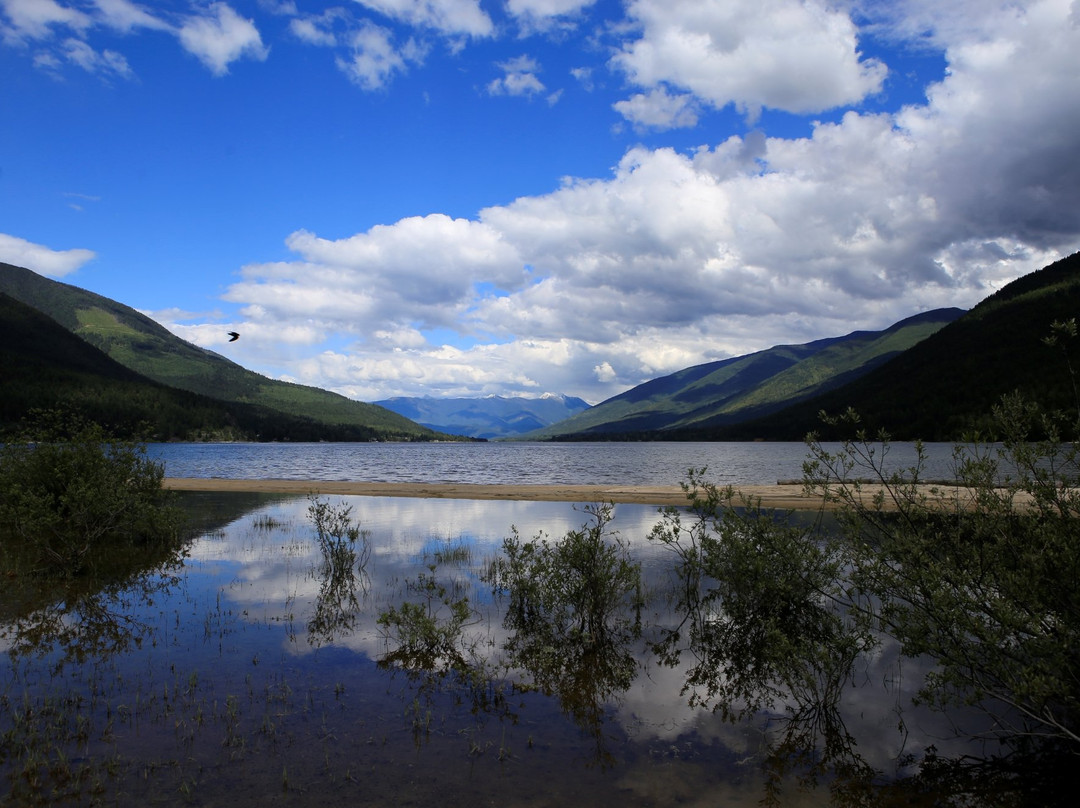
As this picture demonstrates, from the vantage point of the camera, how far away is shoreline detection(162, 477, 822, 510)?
42497mm

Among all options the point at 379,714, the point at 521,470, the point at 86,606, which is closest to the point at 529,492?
the point at 86,606

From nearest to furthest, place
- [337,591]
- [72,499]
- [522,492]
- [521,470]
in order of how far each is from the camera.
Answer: [337,591], [72,499], [522,492], [521,470]

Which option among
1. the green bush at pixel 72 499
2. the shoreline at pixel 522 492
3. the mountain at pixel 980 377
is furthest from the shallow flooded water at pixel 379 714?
the mountain at pixel 980 377

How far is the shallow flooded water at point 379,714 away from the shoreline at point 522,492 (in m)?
26.3

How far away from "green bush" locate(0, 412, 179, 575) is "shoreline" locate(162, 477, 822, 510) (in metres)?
16.2

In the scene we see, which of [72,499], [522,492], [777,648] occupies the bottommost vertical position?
[522,492]

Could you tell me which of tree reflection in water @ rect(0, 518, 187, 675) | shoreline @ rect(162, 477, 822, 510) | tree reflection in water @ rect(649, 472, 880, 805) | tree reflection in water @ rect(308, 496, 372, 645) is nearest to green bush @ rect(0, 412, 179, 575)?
tree reflection in water @ rect(0, 518, 187, 675)

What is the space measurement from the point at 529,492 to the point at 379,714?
40939mm

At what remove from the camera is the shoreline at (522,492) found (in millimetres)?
42497

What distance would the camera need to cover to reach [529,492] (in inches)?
2005

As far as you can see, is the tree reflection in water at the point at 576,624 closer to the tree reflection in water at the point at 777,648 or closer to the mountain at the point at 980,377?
the tree reflection in water at the point at 777,648

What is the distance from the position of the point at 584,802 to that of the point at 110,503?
68.5 feet

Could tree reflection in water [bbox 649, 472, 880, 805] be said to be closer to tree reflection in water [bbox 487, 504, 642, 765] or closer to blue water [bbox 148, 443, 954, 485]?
tree reflection in water [bbox 487, 504, 642, 765]

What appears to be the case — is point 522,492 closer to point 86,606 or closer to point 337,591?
point 337,591
